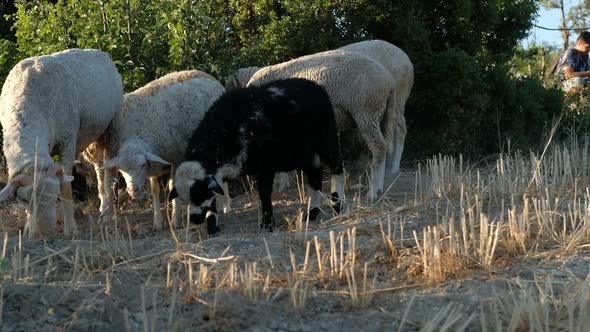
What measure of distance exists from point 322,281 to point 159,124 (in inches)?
159

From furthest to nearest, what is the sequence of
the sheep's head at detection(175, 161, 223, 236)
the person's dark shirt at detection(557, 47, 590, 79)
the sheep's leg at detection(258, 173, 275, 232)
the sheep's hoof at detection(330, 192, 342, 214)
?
the person's dark shirt at detection(557, 47, 590, 79), the sheep's hoof at detection(330, 192, 342, 214), the sheep's leg at detection(258, 173, 275, 232), the sheep's head at detection(175, 161, 223, 236)

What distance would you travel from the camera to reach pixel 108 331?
420cm

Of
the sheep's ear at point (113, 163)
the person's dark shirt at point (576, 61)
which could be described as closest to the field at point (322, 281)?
the sheep's ear at point (113, 163)

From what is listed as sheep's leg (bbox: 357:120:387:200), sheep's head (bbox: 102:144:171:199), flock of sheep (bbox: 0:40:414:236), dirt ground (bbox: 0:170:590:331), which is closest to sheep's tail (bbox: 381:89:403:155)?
flock of sheep (bbox: 0:40:414:236)

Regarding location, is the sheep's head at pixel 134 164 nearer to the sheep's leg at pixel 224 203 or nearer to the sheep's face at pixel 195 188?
the sheep's face at pixel 195 188

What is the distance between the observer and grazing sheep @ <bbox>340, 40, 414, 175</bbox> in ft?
34.9

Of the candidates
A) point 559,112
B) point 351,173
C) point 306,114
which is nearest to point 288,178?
point 351,173

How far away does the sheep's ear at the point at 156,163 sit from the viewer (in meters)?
8.07

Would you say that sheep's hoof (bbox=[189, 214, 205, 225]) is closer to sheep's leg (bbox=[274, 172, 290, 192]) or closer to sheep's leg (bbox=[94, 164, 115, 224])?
sheep's leg (bbox=[94, 164, 115, 224])

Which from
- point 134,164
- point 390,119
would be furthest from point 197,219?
point 390,119

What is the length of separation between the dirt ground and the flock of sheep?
109cm

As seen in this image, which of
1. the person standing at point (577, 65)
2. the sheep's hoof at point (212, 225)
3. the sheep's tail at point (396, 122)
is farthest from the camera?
the person standing at point (577, 65)

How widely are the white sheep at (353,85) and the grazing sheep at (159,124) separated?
821mm

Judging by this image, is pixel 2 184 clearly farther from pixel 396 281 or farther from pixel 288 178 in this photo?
pixel 396 281
